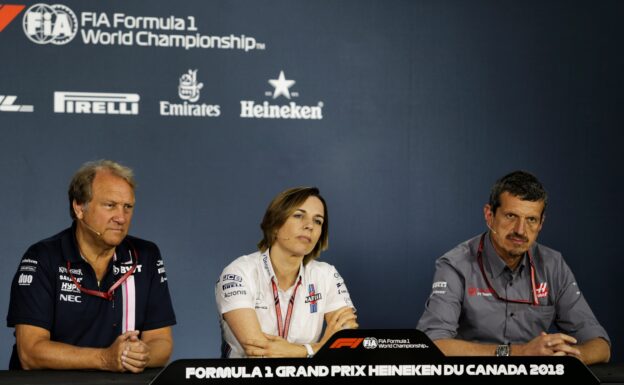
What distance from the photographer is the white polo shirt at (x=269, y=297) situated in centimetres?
244

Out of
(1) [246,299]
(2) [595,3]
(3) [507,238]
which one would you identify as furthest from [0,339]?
(2) [595,3]

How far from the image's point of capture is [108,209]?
234 cm

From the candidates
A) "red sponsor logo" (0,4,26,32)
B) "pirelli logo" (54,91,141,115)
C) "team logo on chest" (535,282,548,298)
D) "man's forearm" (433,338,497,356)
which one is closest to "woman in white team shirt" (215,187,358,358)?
"man's forearm" (433,338,497,356)

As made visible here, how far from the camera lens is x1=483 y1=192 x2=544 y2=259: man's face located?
99.2 inches

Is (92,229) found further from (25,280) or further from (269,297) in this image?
(269,297)

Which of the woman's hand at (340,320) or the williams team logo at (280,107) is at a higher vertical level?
the williams team logo at (280,107)

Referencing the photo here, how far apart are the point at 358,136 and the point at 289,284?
3.94 feet

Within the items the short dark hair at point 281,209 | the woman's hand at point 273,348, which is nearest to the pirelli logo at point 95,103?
the short dark hair at point 281,209

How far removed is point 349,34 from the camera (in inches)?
141

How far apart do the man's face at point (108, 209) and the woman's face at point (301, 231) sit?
1.71 ft

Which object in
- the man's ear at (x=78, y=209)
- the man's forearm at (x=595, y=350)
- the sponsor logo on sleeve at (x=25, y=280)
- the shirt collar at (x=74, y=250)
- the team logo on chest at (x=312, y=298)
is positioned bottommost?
the man's forearm at (x=595, y=350)

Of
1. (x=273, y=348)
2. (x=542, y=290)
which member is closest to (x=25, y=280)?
(x=273, y=348)

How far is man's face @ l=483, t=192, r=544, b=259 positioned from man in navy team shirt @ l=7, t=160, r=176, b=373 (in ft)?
3.78

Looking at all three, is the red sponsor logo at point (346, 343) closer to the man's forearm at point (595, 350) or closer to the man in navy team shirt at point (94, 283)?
the man in navy team shirt at point (94, 283)
